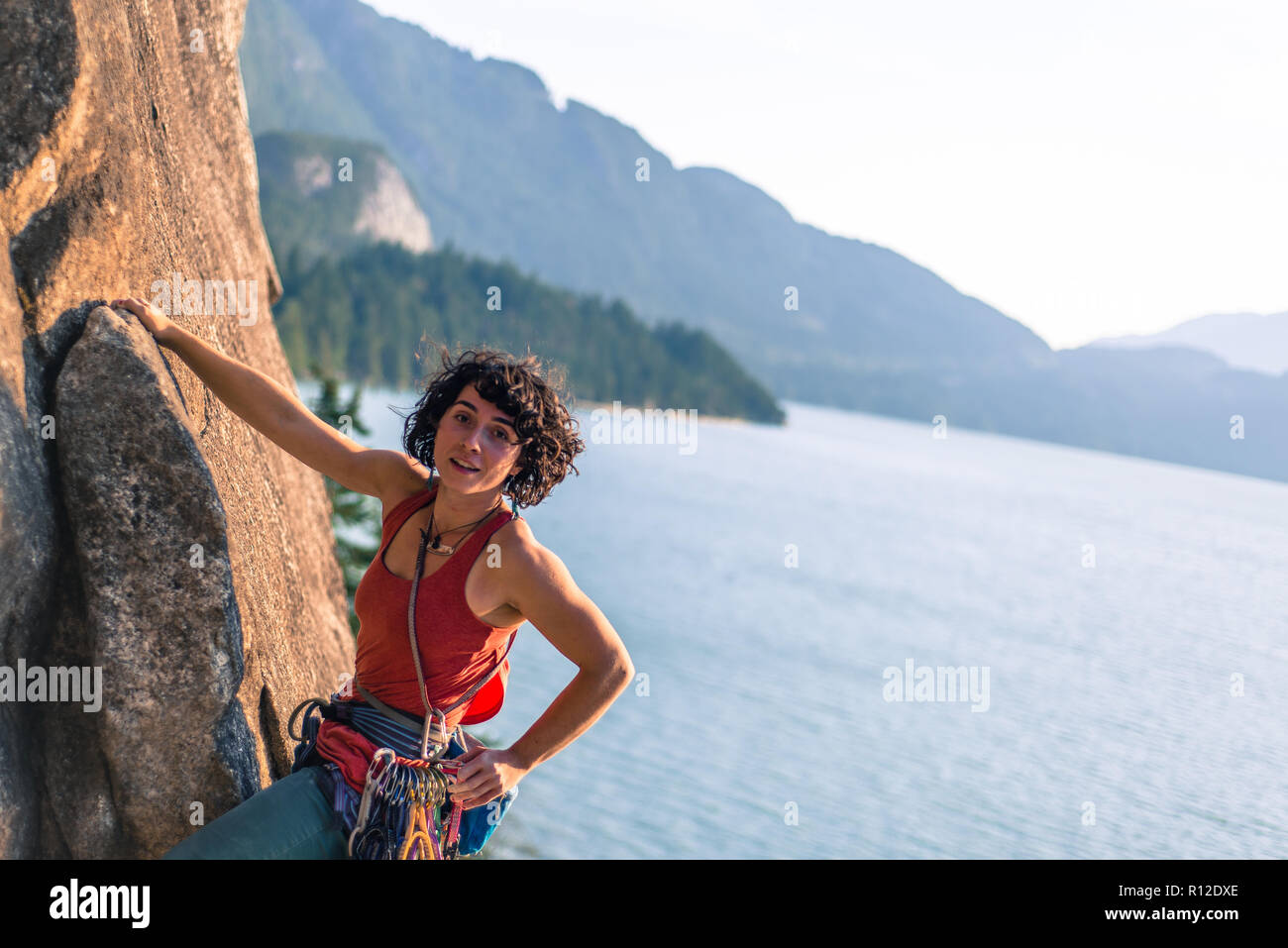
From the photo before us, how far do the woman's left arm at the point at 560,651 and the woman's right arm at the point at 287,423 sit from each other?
82 cm

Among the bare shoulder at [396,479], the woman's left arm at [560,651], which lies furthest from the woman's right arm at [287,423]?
the woman's left arm at [560,651]

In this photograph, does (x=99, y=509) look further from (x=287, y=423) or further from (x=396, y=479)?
(x=396, y=479)

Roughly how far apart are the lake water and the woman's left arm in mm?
9259

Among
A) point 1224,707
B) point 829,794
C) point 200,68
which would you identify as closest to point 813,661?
point 829,794

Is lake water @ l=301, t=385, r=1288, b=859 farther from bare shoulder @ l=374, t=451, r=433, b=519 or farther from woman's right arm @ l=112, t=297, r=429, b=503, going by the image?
bare shoulder @ l=374, t=451, r=433, b=519

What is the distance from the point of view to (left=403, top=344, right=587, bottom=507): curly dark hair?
3586 mm

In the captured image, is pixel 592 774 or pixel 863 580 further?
pixel 863 580

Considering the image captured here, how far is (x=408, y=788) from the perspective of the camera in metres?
3.41

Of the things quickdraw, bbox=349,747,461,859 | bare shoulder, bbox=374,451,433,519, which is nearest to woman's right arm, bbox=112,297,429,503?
bare shoulder, bbox=374,451,433,519

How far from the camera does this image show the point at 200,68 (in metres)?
5.66

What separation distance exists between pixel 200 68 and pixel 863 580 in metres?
63.4

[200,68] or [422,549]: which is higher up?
[200,68]
